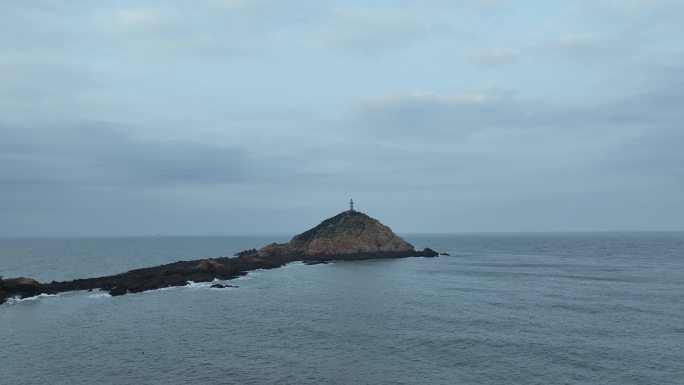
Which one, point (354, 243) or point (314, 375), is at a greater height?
point (354, 243)

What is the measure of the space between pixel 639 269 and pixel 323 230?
284ft

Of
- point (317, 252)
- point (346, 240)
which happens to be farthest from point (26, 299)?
point (346, 240)

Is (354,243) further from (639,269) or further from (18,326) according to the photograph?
(18,326)

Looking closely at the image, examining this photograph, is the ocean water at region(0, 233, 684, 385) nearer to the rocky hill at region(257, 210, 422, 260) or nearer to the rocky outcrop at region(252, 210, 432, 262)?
the rocky outcrop at region(252, 210, 432, 262)

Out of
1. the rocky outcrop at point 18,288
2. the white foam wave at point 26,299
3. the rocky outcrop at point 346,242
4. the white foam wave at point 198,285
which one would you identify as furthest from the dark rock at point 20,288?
the rocky outcrop at point 346,242

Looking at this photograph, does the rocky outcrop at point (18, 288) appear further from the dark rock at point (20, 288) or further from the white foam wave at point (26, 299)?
the white foam wave at point (26, 299)

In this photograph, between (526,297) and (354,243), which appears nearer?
(526,297)

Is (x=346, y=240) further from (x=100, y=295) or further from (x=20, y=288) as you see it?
(x=20, y=288)

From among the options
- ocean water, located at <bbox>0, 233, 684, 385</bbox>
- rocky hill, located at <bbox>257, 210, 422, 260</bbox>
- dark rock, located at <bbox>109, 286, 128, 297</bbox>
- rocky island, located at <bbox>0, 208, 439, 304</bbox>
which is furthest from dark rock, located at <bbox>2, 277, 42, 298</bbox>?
rocky hill, located at <bbox>257, 210, 422, 260</bbox>

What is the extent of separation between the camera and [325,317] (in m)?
57.7

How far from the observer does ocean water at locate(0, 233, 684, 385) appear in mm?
37375

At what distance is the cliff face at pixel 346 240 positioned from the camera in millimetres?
148500

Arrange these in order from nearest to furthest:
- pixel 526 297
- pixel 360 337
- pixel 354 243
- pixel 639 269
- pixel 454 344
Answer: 1. pixel 454 344
2. pixel 360 337
3. pixel 526 297
4. pixel 639 269
5. pixel 354 243

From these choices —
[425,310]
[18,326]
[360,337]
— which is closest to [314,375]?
[360,337]
